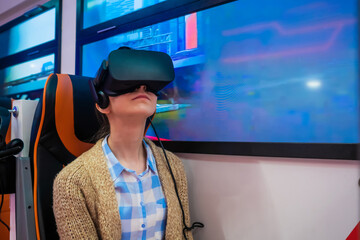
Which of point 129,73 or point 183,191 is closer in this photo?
point 129,73

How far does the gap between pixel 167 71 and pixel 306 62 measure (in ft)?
1.42

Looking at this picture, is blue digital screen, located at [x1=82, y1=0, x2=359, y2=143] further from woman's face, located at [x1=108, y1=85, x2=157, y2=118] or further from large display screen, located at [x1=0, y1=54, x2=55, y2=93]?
large display screen, located at [x1=0, y1=54, x2=55, y2=93]

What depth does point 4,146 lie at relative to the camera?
90 centimetres

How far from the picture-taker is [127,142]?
0.81m

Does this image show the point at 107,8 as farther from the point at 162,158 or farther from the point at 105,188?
the point at 105,188

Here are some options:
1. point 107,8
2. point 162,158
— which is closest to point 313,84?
point 162,158

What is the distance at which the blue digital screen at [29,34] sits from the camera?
1.84 meters

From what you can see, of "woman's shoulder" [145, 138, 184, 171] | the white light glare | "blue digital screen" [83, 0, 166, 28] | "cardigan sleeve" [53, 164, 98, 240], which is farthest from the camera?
"blue digital screen" [83, 0, 166, 28]

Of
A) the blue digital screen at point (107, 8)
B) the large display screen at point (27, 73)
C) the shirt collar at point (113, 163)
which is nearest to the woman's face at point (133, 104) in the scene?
the shirt collar at point (113, 163)

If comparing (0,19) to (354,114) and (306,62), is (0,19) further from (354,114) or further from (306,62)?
(354,114)

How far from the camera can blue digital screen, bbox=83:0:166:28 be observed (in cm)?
125

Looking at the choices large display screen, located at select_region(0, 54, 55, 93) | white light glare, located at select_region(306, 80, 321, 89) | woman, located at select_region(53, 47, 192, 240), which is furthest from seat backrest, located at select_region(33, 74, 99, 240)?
large display screen, located at select_region(0, 54, 55, 93)

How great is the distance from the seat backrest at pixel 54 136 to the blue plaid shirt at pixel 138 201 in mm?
146

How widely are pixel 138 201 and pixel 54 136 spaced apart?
0.35 meters
